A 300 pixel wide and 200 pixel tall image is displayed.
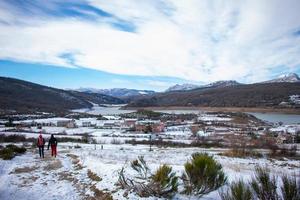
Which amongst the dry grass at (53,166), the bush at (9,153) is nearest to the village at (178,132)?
the bush at (9,153)

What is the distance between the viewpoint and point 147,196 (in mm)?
9180

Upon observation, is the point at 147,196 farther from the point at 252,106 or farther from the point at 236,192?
the point at 252,106

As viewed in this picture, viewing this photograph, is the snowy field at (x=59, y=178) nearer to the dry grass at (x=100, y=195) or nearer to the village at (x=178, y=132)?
the dry grass at (x=100, y=195)

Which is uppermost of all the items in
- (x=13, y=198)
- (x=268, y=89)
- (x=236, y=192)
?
(x=268, y=89)

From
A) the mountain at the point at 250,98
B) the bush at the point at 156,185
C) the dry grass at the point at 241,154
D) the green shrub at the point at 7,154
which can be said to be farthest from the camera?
the mountain at the point at 250,98

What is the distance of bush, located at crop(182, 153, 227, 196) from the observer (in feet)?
30.8

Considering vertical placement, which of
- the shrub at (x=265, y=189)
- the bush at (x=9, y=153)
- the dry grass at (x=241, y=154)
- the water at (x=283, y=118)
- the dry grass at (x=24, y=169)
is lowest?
the dry grass at (x=241, y=154)

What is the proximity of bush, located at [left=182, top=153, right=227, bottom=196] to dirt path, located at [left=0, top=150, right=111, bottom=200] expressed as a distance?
9.08ft

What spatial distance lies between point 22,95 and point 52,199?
14877 cm

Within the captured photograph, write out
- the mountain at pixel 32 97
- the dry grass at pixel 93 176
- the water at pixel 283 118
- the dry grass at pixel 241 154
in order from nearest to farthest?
the dry grass at pixel 93 176, the dry grass at pixel 241 154, the water at pixel 283 118, the mountain at pixel 32 97

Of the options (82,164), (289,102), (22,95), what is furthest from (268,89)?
(82,164)

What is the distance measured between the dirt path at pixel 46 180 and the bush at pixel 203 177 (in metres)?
2.77

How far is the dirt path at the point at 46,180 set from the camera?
1064 cm

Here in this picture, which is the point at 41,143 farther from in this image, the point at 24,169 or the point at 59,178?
the point at 59,178
